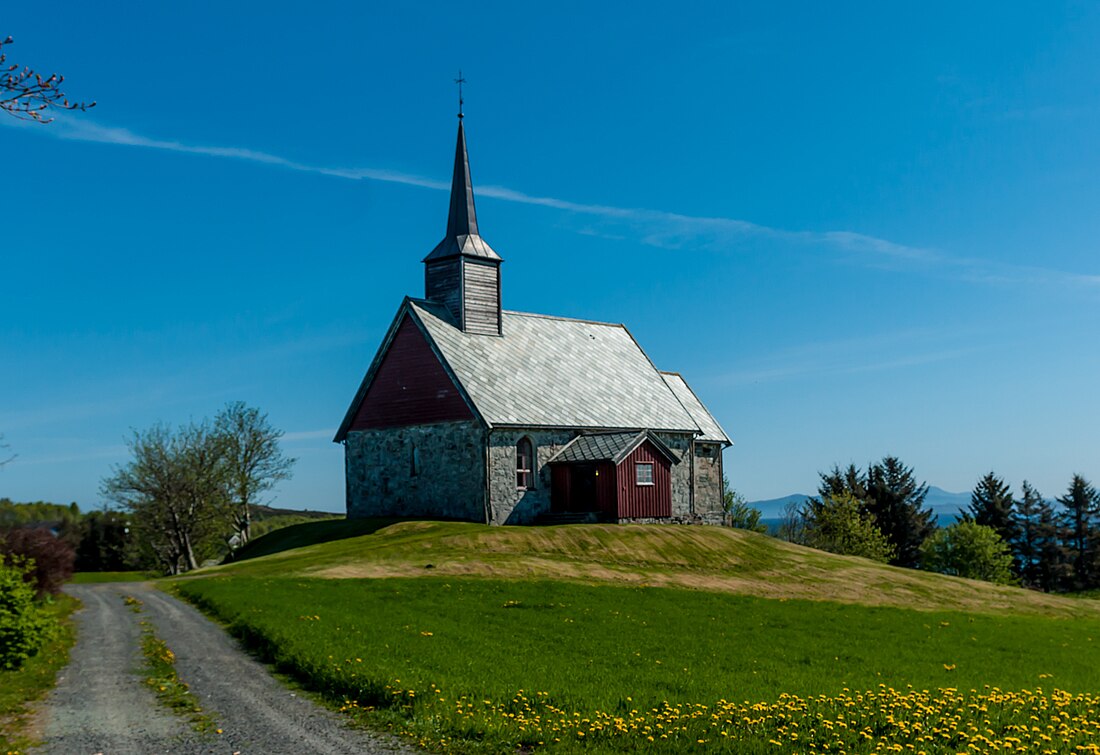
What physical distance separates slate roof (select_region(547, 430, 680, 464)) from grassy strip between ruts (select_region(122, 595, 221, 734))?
2569 cm

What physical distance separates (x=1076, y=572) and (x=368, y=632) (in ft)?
269

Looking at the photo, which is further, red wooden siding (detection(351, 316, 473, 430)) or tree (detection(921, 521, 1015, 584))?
tree (detection(921, 521, 1015, 584))

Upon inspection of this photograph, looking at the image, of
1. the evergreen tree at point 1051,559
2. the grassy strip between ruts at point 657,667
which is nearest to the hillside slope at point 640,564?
the grassy strip between ruts at point 657,667

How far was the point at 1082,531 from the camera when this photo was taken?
85.7 m

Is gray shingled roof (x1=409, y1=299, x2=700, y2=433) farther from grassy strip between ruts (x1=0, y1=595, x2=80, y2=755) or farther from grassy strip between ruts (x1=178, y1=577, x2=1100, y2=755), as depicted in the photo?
grassy strip between ruts (x1=0, y1=595, x2=80, y2=755)

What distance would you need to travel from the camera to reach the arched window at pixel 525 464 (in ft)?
152

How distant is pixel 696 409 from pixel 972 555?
27146mm

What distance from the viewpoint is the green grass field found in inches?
541

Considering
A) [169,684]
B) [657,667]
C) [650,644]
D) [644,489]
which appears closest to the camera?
[169,684]

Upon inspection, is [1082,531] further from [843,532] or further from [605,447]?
[605,447]

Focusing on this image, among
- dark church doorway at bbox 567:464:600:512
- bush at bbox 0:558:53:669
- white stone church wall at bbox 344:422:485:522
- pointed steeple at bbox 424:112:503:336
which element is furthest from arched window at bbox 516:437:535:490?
bush at bbox 0:558:53:669

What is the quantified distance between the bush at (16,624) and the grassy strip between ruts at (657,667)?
4.46 meters

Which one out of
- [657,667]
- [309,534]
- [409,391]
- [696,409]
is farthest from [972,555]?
[657,667]

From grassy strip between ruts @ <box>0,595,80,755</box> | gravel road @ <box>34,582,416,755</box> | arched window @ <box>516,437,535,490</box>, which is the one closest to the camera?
gravel road @ <box>34,582,416,755</box>
